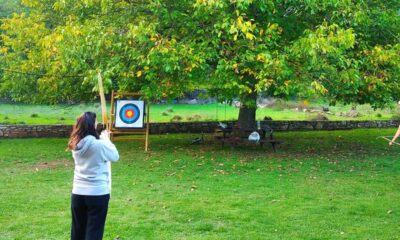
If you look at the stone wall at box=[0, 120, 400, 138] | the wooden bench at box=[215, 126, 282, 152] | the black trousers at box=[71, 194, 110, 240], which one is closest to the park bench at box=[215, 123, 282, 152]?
the wooden bench at box=[215, 126, 282, 152]

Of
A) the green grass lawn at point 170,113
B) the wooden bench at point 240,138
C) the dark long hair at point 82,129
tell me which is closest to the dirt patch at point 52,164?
the wooden bench at point 240,138

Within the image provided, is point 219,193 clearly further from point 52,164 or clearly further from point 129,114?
point 129,114

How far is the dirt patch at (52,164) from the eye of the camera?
11.0m

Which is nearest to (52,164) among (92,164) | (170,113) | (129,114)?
(129,114)

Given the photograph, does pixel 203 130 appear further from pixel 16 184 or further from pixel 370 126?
pixel 16 184

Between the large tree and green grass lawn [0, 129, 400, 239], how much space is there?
5.39 feet

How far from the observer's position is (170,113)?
69.8ft

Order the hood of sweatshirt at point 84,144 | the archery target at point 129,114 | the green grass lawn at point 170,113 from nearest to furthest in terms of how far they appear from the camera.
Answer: the hood of sweatshirt at point 84,144
the archery target at point 129,114
the green grass lawn at point 170,113

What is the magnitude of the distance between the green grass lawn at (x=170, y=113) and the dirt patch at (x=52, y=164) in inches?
245

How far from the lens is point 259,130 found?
14.1 m

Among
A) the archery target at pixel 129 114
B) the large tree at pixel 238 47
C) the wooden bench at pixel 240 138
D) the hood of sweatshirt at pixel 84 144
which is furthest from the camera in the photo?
the wooden bench at pixel 240 138

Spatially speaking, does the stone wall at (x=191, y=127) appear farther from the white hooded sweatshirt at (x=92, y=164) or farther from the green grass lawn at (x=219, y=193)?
Result: the white hooded sweatshirt at (x=92, y=164)

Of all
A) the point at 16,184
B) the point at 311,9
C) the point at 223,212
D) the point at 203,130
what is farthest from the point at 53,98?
the point at 223,212

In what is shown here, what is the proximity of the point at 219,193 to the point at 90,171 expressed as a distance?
4.00m
